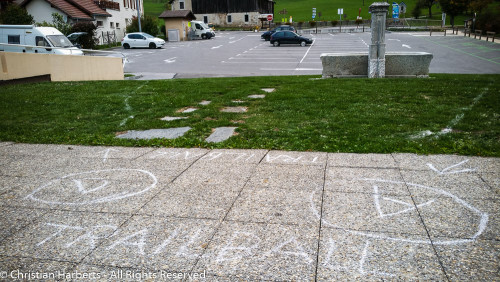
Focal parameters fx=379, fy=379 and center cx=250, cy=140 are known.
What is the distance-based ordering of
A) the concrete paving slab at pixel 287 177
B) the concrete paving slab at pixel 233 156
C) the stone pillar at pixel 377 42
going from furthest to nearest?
1. the stone pillar at pixel 377 42
2. the concrete paving slab at pixel 233 156
3. the concrete paving slab at pixel 287 177

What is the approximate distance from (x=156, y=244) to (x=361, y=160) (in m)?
3.52

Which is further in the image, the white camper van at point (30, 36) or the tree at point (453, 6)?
the tree at point (453, 6)

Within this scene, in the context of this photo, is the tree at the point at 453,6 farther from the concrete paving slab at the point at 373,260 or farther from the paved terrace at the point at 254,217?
the concrete paving slab at the point at 373,260

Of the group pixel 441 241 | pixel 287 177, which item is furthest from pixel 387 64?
pixel 441 241

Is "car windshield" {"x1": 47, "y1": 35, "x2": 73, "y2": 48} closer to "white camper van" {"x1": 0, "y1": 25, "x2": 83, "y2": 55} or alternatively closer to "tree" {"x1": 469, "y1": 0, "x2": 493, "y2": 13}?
"white camper van" {"x1": 0, "y1": 25, "x2": 83, "y2": 55}

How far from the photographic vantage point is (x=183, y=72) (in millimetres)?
21906

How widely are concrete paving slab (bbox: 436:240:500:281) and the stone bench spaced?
11983 millimetres

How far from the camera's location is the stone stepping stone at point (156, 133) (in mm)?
7582

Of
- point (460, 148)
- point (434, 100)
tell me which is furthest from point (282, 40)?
point (460, 148)

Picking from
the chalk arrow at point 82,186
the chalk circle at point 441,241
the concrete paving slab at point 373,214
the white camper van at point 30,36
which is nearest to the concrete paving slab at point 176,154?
the chalk arrow at point 82,186

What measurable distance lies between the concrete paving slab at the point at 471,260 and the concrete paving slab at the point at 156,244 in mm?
2164

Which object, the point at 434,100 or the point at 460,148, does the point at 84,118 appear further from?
the point at 434,100

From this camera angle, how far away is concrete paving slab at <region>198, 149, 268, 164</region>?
6.09m

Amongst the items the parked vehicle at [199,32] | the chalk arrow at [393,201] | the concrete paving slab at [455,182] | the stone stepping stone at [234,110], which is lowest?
the chalk arrow at [393,201]
